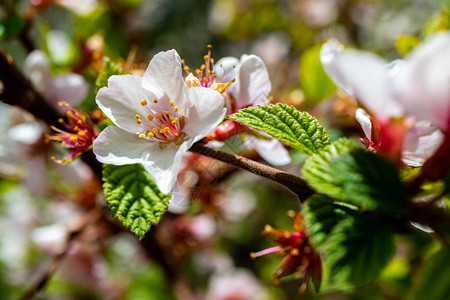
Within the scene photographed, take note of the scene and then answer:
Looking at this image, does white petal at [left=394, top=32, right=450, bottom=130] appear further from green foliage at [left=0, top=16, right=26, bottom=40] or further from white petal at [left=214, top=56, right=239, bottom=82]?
green foliage at [left=0, top=16, right=26, bottom=40]

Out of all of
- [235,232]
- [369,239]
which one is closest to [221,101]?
[369,239]

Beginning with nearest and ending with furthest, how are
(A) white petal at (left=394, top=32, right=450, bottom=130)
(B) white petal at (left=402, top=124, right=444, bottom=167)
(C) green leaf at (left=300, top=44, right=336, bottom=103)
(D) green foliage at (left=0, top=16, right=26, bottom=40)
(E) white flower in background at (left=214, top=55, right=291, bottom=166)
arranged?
(A) white petal at (left=394, top=32, right=450, bottom=130), (B) white petal at (left=402, top=124, right=444, bottom=167), (E) white flower in background at (left=214, top=55, right=291, bottom=166), (D) green foliage at (left=0, top=16, right=26, bottom=40), (C) green leaf at (left=300, top=44, right=336, bottom=103)

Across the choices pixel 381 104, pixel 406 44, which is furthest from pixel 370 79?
pixel 406 44

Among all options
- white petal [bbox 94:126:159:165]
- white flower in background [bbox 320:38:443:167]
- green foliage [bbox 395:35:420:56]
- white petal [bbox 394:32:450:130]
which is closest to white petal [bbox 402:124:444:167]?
white flower in background [bbox 320:38:443:167]

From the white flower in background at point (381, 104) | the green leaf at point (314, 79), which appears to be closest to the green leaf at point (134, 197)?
the white flower in background at point (381, 104)

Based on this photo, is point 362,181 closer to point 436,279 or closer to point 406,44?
point 436,279

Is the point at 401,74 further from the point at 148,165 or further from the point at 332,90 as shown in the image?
the point at 332,90

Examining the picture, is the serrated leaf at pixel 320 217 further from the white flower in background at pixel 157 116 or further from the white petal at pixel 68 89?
the white petal at pixel 68 89
